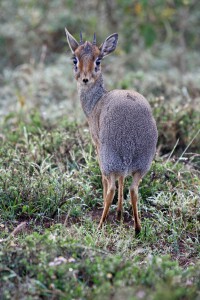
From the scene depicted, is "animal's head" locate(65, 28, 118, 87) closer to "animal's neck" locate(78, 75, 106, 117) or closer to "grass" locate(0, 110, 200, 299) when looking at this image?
"animal's neck" locate(78, 75, 106, 117)

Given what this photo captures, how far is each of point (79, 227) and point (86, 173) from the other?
109 centimetres

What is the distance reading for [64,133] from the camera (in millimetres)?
6621

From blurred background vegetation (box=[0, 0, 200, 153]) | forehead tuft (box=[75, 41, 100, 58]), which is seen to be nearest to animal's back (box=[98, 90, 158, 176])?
forehead tuft (box=[75, 41, 100, 58])

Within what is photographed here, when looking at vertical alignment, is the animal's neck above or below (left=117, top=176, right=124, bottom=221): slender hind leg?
above

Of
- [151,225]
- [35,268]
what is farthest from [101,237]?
[35,268]

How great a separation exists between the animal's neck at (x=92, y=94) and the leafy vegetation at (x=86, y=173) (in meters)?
0.52

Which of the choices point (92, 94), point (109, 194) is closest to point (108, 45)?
point (92, 94)

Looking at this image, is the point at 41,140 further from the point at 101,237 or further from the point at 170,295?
the point at 170,295

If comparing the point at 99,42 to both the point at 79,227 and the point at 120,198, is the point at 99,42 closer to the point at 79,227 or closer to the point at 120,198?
the point at 120,198

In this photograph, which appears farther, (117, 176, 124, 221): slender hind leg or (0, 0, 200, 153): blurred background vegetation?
(0, 0, 200, 153): blurred background vegetation

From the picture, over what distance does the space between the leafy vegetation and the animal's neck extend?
1.71 feet

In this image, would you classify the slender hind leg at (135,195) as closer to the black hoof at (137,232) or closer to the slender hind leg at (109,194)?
the black hoof at (137,232)

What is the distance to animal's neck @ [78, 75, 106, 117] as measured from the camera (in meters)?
5.81

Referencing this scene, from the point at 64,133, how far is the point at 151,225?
6.08 feet
